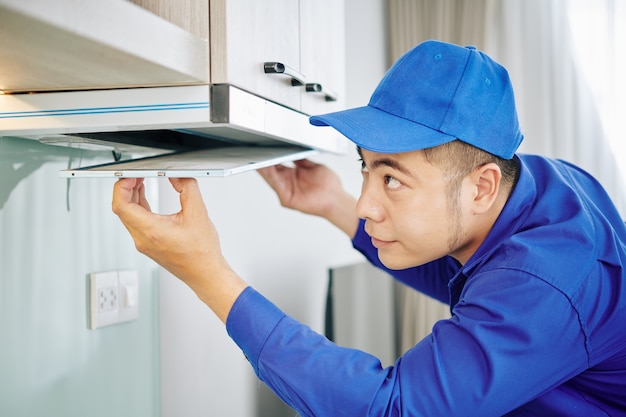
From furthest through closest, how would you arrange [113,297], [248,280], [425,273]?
[248,280], [425,273], [113,297]

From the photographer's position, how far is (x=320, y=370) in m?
0.87

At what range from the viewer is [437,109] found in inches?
37.6

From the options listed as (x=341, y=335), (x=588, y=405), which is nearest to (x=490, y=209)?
(x=588, y=405)

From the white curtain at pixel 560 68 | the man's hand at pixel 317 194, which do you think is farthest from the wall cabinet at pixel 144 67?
the white curtain at pixel 560 68

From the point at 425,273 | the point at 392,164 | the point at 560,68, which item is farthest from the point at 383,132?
the point at 560,68

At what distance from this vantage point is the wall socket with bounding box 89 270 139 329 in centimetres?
116

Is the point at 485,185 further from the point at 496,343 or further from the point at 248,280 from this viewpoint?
the point at 248,280

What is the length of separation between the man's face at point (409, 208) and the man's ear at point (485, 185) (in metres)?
0.03

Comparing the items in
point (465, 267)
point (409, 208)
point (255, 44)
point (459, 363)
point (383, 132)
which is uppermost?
point (255, 44)

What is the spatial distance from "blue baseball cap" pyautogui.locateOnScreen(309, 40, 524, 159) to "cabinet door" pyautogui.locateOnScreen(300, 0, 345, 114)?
6.7 inches

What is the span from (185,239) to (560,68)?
2.28 meters

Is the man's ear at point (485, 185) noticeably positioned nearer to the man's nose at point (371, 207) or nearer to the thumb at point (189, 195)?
the man's nose at point (371, 207)

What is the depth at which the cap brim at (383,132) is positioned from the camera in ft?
3.01

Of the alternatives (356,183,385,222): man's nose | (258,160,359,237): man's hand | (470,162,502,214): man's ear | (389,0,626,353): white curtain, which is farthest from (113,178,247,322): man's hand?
(389,0,626,353): white curtain
